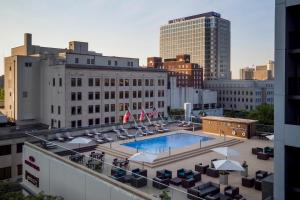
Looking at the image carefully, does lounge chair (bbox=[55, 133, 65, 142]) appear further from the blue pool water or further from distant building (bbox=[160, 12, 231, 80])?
distant building (bbox=[160, 12, 231, 80])

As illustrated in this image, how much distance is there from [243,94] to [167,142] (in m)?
91.2

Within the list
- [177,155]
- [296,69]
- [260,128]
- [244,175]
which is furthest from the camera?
[260,128]

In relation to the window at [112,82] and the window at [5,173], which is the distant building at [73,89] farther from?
the window at [5,173]

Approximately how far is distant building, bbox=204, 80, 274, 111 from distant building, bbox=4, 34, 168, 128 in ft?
203

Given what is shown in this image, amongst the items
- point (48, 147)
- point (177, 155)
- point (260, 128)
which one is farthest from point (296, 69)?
point (260, 128)

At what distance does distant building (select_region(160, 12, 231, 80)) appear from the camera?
164m

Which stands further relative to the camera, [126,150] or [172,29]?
[172,29]

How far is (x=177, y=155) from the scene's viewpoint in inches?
1114

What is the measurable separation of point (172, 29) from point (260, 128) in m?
157

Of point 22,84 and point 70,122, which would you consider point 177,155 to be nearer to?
point 70,122

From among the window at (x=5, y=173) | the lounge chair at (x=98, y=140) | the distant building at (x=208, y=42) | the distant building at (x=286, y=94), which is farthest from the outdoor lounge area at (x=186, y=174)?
the distant building at (x=208, y=42)

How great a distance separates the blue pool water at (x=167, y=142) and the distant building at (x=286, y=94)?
67.5 feet

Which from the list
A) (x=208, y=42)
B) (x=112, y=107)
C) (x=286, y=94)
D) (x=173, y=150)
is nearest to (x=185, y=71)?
(x=208, y=42)

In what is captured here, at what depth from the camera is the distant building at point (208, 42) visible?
163750 mm
